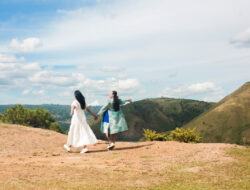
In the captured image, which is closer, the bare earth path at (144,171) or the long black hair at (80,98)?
the bare earth path at (144,171)

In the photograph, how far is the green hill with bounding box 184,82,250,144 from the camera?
6093 inches

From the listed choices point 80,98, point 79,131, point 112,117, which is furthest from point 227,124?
point 80,98

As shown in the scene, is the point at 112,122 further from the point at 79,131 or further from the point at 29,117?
the point at 29,117

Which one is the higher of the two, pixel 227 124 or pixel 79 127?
pixel 79 127

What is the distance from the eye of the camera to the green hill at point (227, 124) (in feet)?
508

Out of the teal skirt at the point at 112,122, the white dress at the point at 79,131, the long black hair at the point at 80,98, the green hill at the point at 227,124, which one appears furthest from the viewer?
the green hill at the point at 227,124

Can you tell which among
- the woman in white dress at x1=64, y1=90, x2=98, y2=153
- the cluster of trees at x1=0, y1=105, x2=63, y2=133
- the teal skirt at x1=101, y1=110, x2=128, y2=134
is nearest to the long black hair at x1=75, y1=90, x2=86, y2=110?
the woman in white dress at x1=64, y1=90, x2=98, y2=153

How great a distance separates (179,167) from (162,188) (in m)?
2.71

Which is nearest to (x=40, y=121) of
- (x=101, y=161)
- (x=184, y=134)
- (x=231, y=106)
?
(x=184, y=134)

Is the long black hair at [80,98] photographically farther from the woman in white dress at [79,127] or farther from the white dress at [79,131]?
the white dress at [79,131]

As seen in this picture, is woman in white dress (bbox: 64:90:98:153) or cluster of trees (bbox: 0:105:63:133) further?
cluster of trees (bbox: 0:105:63:133)

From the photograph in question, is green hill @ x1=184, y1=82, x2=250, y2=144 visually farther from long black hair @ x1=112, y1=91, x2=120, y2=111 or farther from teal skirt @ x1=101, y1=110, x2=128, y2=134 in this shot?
long black hair @ x1=112, y1=91, x2=120, y2=111

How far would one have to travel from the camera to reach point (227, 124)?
167875 millimetres

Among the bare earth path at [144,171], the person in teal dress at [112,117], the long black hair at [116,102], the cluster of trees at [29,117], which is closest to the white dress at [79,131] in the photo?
the person in teal dress at [112,117]
